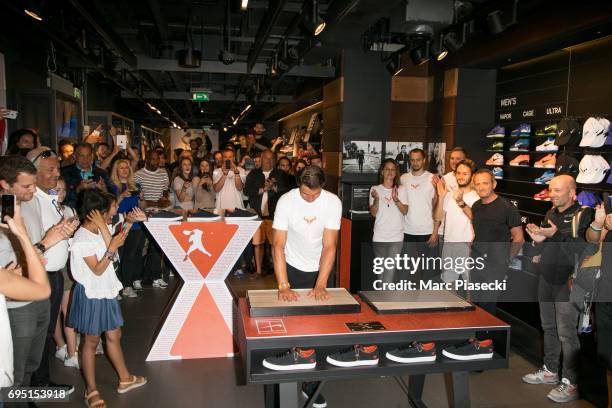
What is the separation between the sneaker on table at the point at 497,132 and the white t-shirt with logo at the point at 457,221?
314 cm

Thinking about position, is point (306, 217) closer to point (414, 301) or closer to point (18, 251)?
point (414, 301)

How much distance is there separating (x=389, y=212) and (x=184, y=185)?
263 centimetres

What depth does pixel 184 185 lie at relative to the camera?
5.94 meters

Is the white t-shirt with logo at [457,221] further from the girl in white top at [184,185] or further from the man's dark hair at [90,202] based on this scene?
the girl in white top at [184,185]

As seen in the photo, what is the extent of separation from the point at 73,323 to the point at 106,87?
13.0 m

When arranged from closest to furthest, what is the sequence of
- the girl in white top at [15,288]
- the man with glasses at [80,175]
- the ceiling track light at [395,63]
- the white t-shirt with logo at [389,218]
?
the girl in white top at [15,288] < the man with glasses at [80,175] < the white t-shirt with logo at [389,218] < the ceiling track light at [395,63]

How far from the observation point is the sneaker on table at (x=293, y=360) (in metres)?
2.20

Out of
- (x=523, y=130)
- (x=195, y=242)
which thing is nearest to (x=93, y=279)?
(x=195, y=242)

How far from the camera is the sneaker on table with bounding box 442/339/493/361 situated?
2.37m

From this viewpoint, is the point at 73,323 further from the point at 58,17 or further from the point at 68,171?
the point at 58,17

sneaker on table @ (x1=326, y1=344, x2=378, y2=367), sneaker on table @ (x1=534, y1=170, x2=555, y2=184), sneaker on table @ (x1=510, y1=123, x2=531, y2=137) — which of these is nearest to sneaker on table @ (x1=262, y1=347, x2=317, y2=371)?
sneaker on table @ (x1=326, y1=344, x2=378, y2=367)

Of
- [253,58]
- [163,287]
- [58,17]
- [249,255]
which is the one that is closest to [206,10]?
[253,58]

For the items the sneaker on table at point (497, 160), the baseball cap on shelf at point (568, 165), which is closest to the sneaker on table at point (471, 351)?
the baseball cap on shelf at point (568, 165)

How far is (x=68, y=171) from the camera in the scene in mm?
4562
